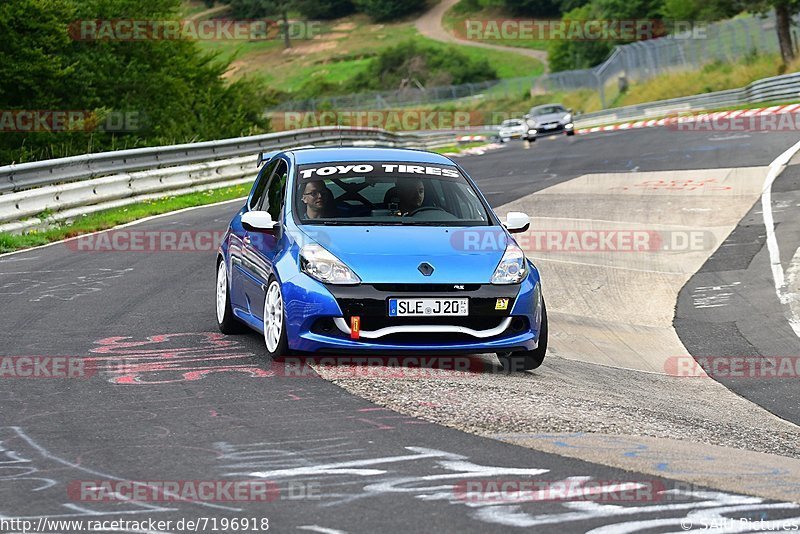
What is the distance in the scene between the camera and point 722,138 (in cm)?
3116

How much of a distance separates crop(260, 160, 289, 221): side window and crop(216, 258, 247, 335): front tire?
2.29ft

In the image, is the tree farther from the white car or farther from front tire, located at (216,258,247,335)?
front tire, located at (216,258,247,335)

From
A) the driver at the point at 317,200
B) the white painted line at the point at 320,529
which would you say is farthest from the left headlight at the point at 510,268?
the white painted line at the point at 320,529

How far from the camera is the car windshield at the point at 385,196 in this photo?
9586 mm

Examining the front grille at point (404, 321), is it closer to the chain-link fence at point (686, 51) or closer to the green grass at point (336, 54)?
the chain-link fence at point (686, 51)

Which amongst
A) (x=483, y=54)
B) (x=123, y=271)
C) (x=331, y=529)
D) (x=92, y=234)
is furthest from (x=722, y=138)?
(x=483, y=54)

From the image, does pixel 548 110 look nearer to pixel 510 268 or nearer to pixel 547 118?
pixel 547 118

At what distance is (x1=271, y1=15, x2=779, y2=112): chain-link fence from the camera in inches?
2274

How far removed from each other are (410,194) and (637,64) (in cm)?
5934

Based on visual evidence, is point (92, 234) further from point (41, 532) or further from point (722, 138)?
point (722, 138)

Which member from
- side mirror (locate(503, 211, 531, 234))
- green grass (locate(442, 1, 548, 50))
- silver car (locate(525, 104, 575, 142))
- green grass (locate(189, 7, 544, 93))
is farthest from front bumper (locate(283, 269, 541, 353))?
green grass (locate(442, 1, 548, 50))

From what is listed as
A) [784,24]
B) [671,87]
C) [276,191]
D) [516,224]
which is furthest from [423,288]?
[671,87]

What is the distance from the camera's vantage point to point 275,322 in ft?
29.4

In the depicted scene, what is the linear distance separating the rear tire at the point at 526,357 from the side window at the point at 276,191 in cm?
205
